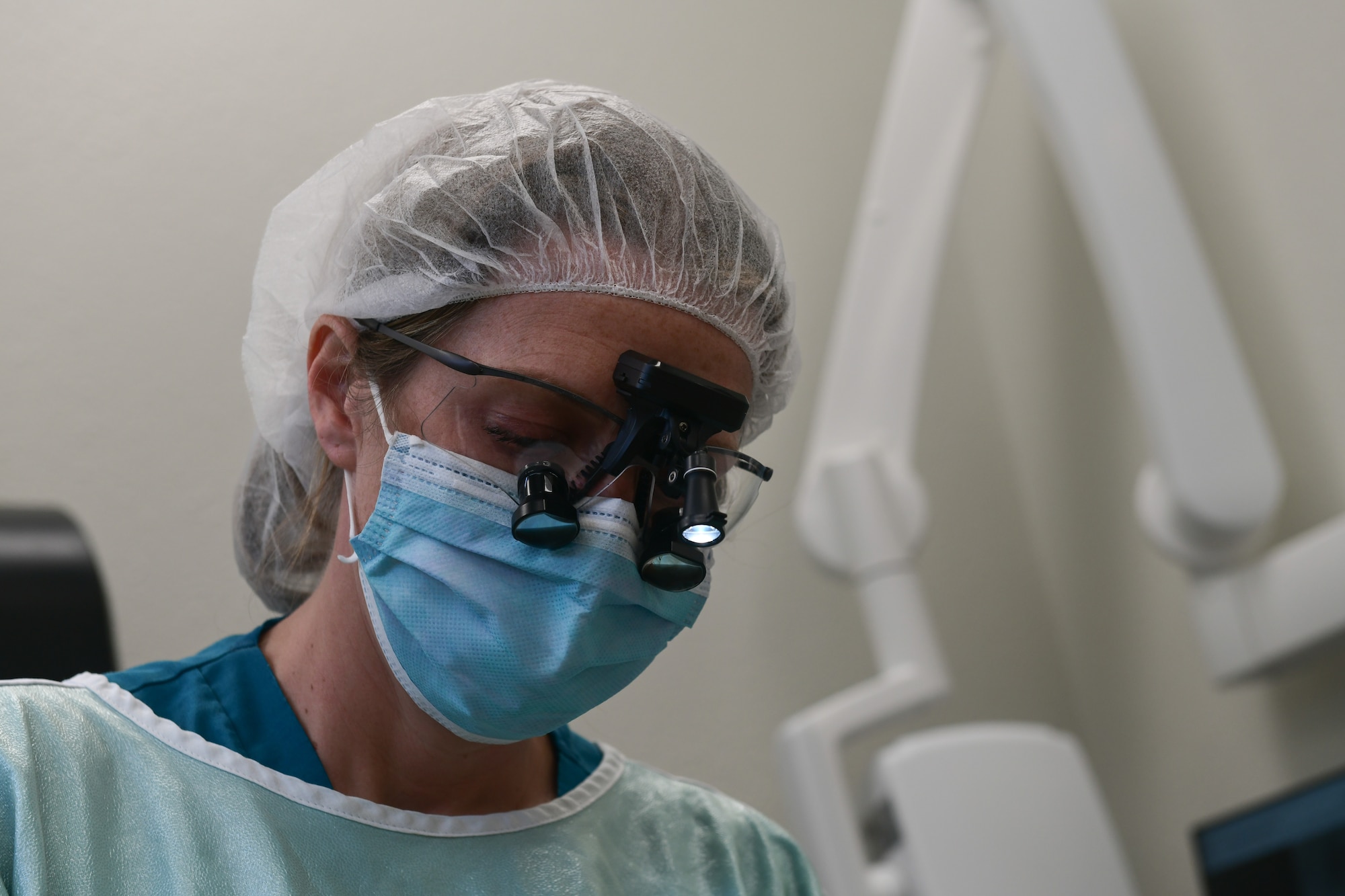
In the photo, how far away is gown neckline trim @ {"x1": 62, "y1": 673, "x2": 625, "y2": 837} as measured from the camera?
88 cm

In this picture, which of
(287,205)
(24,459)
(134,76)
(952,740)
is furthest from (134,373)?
(952,740)

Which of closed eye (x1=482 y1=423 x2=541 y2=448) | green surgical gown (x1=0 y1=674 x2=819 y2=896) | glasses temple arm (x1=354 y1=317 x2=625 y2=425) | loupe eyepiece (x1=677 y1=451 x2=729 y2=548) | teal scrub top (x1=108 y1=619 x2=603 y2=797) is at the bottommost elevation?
green surgical gown (x1=0 y1=674 x2=819 y2=896)

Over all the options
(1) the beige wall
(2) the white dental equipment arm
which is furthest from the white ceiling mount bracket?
(1) the beige wall

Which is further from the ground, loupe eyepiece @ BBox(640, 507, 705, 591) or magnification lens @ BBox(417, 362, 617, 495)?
magnification lens @ BBox(417, 362, 617, 495)

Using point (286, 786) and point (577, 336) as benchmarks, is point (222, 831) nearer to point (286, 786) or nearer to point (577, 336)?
point (286, 786)

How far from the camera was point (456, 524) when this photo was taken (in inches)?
34.2

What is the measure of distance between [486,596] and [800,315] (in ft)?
5.19

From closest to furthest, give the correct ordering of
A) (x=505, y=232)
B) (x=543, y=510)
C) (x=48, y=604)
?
(x=543, y=510) → (x=505, y=232) → (x=48, y=604)

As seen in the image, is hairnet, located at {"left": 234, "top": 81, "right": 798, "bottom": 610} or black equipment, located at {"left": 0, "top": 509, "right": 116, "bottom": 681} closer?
hairnet, located at {"left": 234, "top": 81, "right": 798, "bottom": 610}

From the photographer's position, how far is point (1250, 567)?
161 cm

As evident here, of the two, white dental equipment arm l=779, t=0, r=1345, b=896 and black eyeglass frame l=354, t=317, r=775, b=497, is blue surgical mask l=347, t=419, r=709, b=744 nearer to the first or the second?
black eyeglass frame l=354, t=317, r=775, b=497

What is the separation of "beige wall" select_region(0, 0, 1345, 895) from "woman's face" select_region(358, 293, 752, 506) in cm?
97

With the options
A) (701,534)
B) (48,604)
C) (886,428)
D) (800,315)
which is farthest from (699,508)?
(800,315)

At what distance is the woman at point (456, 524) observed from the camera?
0.84 meters
